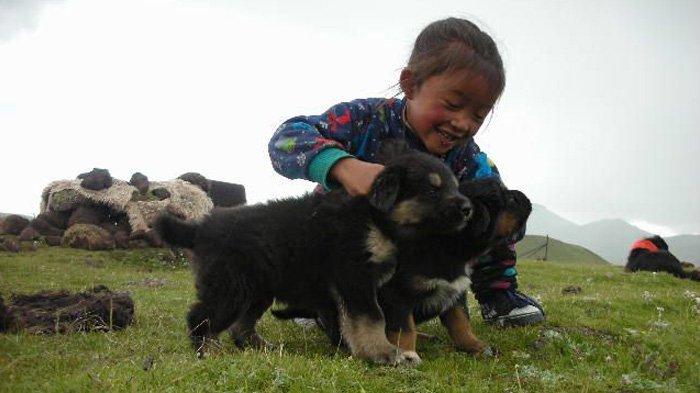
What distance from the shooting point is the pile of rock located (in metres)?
16.2

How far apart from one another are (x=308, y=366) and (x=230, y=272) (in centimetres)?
138

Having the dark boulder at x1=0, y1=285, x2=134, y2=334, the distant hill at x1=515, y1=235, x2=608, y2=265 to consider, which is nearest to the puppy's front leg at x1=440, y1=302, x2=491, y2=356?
the dark boulder at x1=0, y1=285, x2=134, y2=334

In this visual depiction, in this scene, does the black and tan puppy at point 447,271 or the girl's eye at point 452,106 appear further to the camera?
the girl's eye at point 452,106

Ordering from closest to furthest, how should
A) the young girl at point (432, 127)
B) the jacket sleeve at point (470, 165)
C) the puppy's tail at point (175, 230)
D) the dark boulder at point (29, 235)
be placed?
the young girl at point (432, 127)
the puppy's tail at point (175, 230)
the jacket sleeve at point (470, 165)
the dark boulder at point (29, 235)

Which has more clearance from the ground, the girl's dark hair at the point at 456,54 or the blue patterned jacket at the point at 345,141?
the girl's dark hair at the point at 456,54

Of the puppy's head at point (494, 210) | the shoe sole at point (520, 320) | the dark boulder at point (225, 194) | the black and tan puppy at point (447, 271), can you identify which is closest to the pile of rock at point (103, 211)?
the dark boulder at point (225, 194)

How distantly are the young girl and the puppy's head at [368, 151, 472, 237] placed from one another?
0.72ft

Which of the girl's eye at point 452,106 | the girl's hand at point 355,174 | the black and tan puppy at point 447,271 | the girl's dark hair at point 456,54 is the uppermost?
the girl's dark hair at point 456,54

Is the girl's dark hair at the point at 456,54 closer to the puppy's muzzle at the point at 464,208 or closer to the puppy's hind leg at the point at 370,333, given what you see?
the puppy's muzzle at the point at 464,208

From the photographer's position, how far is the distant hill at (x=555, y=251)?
3021 centimetres

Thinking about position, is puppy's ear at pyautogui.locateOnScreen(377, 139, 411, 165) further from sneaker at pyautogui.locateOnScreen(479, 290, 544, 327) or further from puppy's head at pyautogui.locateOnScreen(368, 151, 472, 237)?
sneaker at pyautogui.locateOnScreen(479, 290, 544, 327)

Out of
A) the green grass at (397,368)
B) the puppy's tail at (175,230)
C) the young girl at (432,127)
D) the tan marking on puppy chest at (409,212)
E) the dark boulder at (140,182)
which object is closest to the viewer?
the green grass at (397,368)

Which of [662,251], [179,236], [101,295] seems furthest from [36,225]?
[662,251]

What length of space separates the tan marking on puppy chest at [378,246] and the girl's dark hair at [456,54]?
152cm
